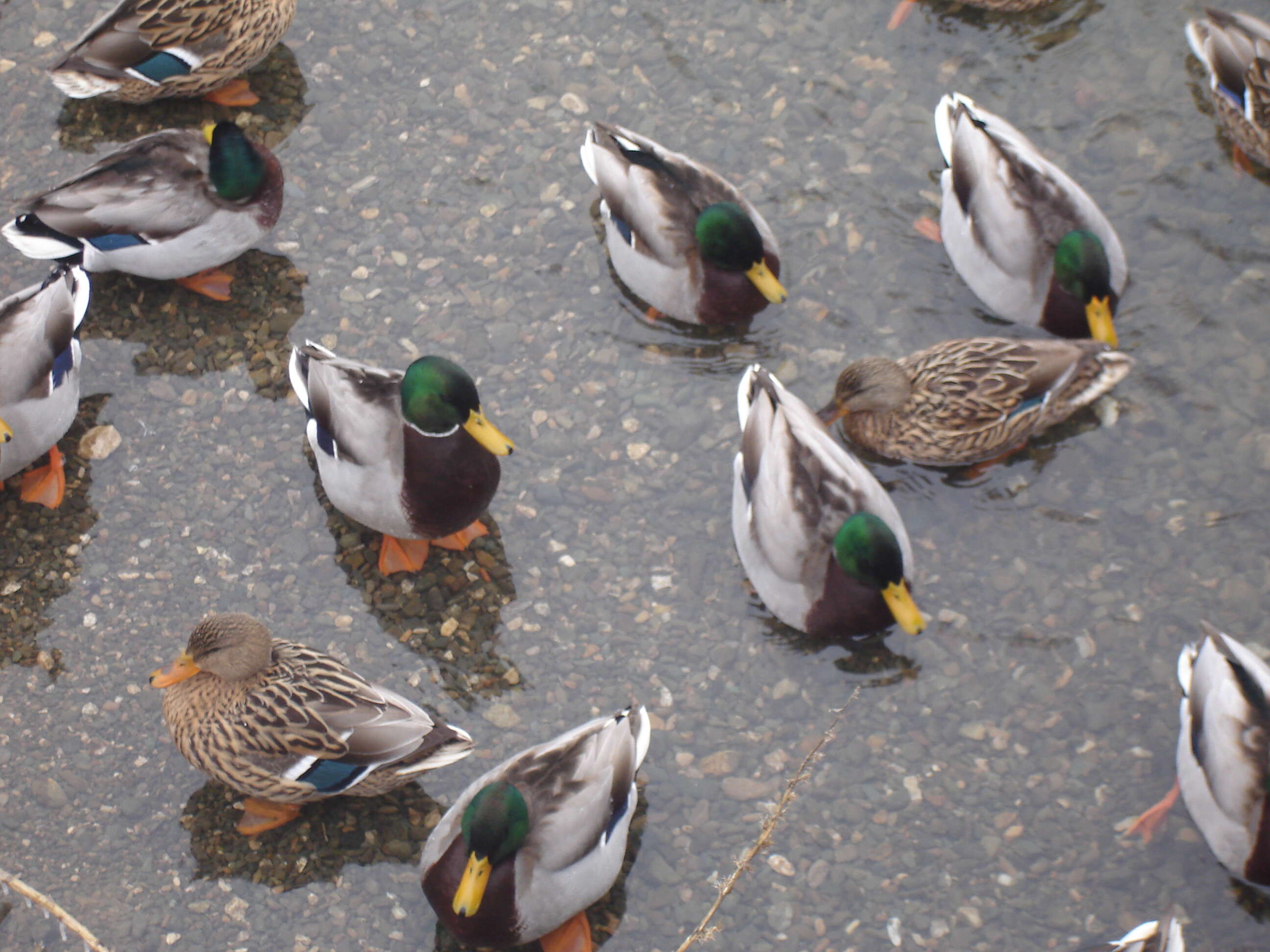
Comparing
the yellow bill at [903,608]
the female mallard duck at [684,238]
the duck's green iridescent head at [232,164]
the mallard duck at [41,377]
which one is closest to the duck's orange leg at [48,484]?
the mallard duck at [41,377]

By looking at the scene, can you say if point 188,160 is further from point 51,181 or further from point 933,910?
point 933,910

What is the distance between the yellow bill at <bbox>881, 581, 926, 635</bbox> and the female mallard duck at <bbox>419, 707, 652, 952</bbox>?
1.08 meters

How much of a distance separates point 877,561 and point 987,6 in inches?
138

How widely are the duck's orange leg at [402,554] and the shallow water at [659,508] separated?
90 mm

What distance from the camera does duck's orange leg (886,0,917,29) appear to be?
257 inches

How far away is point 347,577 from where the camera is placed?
5.05 metres

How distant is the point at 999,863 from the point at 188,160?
4452mm

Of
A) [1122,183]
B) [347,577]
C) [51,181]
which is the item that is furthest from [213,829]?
[1122,183]

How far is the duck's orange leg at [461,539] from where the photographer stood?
513cm

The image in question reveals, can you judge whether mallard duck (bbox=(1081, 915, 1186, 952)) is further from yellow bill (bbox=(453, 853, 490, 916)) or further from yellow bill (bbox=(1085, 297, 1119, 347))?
yellow bill (bbox=(1085, 297, 1119, 347))

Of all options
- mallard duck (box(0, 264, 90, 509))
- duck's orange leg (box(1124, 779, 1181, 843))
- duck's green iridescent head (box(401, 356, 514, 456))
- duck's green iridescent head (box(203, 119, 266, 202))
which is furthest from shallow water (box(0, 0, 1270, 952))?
duck's green iridescent head (box(401, 356, 514, 456))

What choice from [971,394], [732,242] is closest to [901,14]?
[732,242]

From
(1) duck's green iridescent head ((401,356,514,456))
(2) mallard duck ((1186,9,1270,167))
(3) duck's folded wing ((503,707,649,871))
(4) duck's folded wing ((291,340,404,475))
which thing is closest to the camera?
Answer: (3) duck's folded wing ((503,707,649,871))

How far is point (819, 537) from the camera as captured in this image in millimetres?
4629
